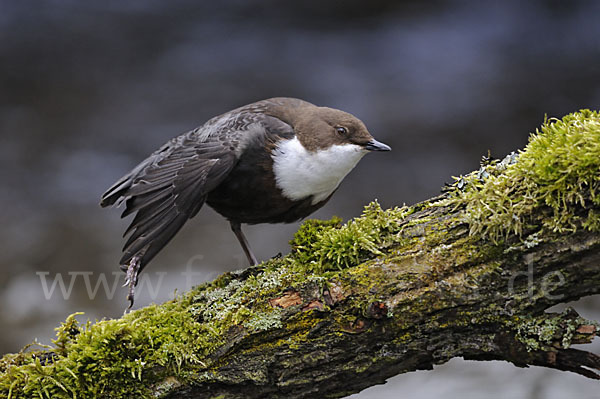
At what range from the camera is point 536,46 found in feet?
25.9

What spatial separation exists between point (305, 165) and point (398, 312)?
1399mm

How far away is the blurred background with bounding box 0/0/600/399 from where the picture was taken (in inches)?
286

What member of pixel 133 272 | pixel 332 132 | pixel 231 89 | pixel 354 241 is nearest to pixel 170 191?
pixel 133 272

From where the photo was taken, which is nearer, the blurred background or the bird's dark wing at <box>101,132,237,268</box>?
the bird's dark wing at <box>101,132,237,268</box>

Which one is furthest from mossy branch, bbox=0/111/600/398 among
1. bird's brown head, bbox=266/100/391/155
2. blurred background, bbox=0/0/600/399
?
blurred background, bbox=0/0/600/399

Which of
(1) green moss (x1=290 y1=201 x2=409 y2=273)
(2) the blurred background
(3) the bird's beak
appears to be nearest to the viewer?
→ (1) green moss (x1=290 y1=201 x2=409 y2=273)

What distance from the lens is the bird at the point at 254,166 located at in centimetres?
324

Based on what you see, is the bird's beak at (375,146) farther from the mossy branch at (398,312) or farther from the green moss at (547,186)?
the green moss at (547,186)

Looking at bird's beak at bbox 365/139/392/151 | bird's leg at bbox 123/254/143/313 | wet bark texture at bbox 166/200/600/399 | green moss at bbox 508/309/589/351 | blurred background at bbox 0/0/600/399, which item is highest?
blurred background at bbox 0/0/600/399

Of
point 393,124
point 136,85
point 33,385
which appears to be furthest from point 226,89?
point 33,385

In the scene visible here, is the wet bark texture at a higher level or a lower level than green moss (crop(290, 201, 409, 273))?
lower

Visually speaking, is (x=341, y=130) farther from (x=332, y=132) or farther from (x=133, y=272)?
(x=133, y=272)

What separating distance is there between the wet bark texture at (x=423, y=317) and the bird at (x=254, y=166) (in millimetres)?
1004

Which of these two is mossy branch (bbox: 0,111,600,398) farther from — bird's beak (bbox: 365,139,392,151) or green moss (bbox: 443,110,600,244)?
bird's beak (bbox: 365,139,392,151)
